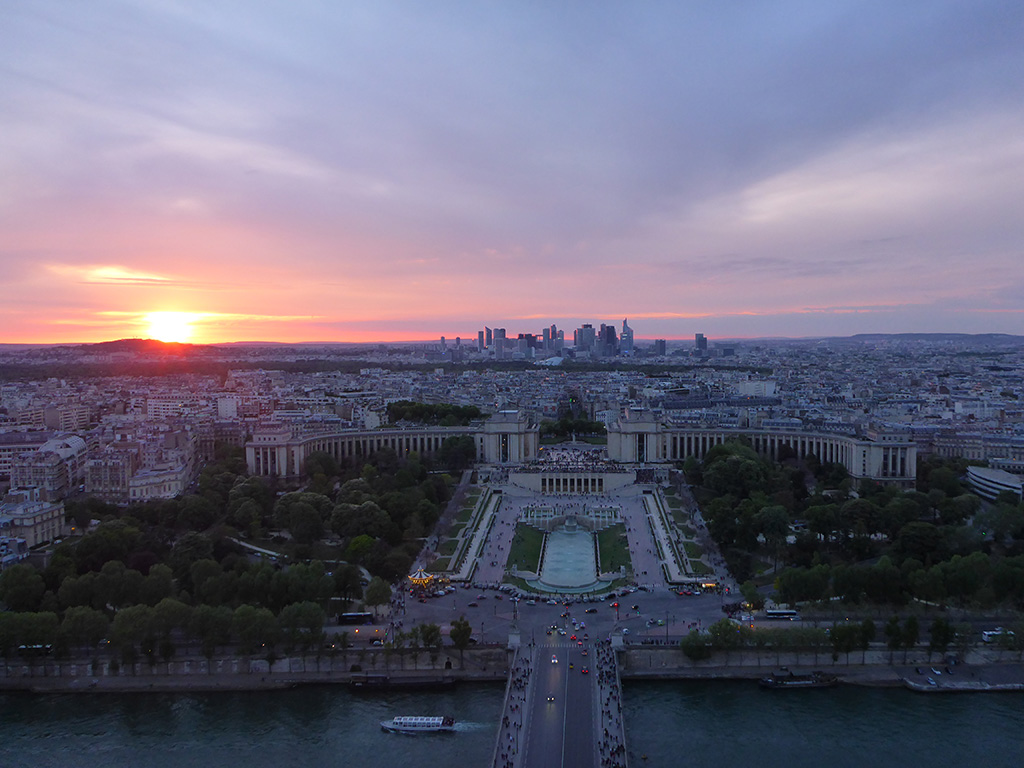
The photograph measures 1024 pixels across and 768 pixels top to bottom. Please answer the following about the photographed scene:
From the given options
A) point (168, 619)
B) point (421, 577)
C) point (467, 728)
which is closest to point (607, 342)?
point (421, 577)

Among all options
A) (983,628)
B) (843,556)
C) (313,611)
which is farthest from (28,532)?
(983,628)

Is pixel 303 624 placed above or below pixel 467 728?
above

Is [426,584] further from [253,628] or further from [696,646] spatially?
[696,646]

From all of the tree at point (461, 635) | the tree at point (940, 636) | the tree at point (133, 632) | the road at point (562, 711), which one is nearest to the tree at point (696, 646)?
the road at point (562, 711)

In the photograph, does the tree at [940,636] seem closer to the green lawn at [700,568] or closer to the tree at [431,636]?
the green lawn at [700,568]

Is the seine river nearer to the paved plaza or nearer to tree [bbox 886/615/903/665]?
tree [bbox 886/615/903/665]

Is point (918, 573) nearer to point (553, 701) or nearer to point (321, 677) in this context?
point (553, 701)
